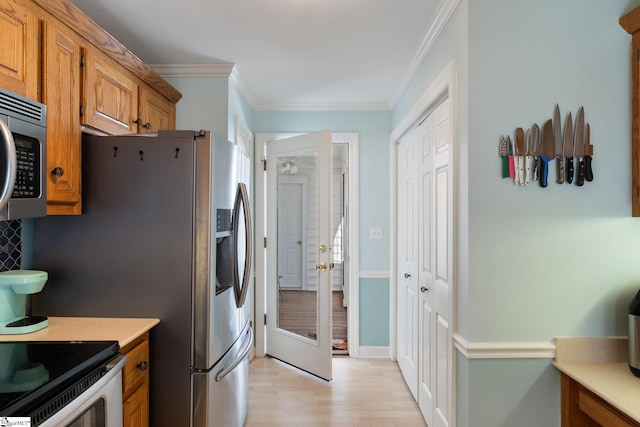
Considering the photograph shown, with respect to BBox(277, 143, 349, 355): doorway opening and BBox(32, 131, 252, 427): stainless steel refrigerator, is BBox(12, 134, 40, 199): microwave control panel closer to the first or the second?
BBox(32, 131, 252, 427): stainless steel refrigerator

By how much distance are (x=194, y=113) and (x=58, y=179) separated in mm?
1326

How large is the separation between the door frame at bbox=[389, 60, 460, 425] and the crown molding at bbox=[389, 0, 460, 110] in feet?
0.82

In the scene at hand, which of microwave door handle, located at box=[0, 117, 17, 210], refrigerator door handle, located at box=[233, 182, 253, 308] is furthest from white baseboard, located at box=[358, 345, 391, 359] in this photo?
microwave door handle, located at box=[0, 117, 17, 210]

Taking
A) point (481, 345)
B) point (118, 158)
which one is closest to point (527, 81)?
point (481, 345)

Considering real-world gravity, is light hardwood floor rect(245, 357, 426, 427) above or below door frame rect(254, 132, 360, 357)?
below

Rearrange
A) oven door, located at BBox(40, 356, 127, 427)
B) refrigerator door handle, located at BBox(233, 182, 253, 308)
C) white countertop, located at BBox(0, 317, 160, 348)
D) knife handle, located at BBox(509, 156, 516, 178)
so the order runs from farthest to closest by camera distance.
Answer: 1. refrigerator door handle, located at BBox(233, 182, 253, 308)
2. knife handle, located at BBox(509, 156, 516, 178)
3. white countertop, located at BBox(0, 317, 160, 348)
4. oven door, located at BBox(40, 356, 127, 427)

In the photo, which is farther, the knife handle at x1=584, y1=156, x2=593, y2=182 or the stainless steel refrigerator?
the stainless steel refrigerator

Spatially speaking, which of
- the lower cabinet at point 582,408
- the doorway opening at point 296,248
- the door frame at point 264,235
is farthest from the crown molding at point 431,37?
the lower cabinet at point 582,408

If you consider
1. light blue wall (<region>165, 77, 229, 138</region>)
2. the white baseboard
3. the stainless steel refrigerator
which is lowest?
the white baseboard

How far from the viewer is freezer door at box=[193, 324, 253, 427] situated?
1.71 metres

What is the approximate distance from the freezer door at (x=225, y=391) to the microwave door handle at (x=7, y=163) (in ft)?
3.55

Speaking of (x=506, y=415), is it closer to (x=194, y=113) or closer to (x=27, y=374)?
(x=27, y=374)

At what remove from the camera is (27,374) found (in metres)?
1.09

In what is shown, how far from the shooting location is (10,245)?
5.47 feet
